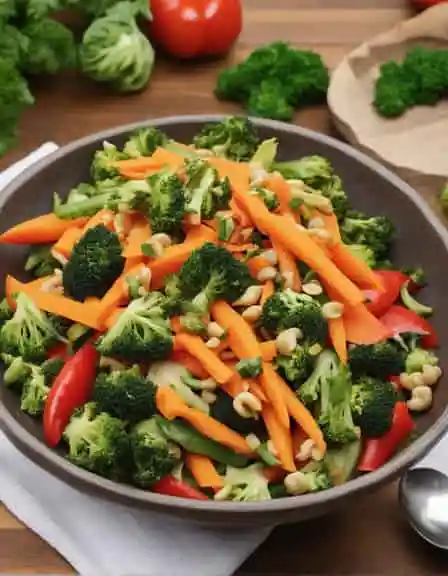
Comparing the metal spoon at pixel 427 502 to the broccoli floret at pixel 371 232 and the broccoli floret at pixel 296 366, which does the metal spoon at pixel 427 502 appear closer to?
the broccoli floret at pixel 296 366

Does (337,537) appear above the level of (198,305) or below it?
below

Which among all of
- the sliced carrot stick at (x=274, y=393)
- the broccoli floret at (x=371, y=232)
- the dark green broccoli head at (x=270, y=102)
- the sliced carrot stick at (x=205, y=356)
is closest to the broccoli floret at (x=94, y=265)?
the sliced carrot stick at (x=205, y=356)

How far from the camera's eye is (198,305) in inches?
52.0

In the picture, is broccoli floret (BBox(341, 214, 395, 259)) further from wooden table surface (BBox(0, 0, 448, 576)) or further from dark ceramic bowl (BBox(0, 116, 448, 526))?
wooden table surface (BBox(0, 0, 448, 576))

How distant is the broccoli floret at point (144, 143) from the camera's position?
1.56 meters

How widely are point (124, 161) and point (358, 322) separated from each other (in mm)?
400

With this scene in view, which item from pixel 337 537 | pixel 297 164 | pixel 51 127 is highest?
pixel 297 164

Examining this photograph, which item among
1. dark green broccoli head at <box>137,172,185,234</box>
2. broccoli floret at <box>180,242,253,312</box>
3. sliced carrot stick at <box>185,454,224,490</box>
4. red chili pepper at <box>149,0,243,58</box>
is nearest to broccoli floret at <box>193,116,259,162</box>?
dark green broccoli head at <box>137,172,185,234</box>

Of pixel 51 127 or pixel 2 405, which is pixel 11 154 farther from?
pixel 2 405

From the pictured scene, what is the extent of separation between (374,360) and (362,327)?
49 millimetres

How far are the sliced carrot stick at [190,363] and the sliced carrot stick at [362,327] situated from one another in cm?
19

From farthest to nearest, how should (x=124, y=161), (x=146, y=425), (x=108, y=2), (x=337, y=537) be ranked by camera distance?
1. (x=108, y=2)
2. (x=124, y=161)
3. (x=337, y=537)
4. (x=146, y=425)

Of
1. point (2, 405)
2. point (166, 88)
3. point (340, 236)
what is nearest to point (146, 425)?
point (2, 405)

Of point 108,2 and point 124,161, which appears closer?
point 124,161
